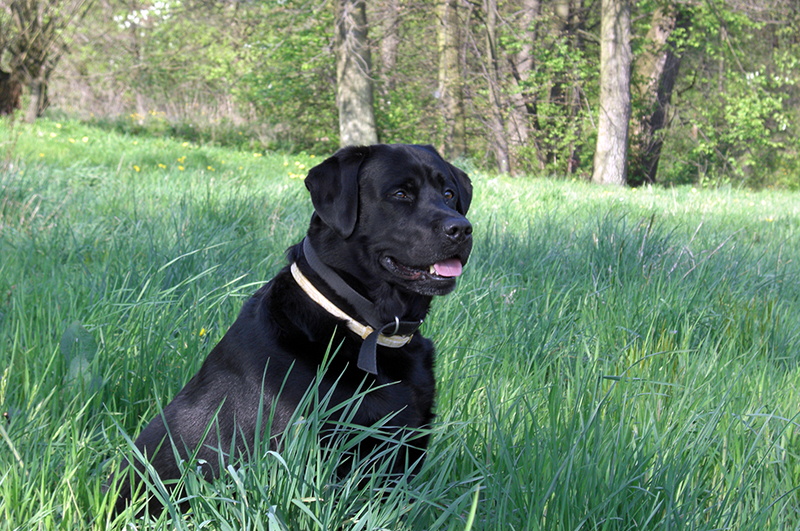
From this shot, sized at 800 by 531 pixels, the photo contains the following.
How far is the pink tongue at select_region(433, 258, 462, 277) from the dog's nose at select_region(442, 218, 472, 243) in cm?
9

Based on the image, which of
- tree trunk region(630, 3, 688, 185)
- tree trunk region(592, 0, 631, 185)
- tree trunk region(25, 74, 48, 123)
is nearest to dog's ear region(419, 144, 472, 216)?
tree trunk region(592, 0, 631, 185)

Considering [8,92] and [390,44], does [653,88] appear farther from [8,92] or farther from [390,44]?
[8,92]

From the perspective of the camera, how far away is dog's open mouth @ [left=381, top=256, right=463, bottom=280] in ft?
6.75

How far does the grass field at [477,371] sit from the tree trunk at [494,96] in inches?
306

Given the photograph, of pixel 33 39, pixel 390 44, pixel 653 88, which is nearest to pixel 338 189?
pixel 33 39

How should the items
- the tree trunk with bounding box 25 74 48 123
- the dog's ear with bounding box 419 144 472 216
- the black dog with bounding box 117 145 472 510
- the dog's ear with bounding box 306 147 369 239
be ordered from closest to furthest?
the black dog with bounding box 117 145 472 510, the dog's ear with bounding box 306 147 369 239, the dog's ear with bounding box 419 144 472 216, the tree trunk with bounding box 25 74 48 123

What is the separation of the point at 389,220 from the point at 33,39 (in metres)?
12.7

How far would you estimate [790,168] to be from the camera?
25.7 metres

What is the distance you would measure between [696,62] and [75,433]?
22578 mm

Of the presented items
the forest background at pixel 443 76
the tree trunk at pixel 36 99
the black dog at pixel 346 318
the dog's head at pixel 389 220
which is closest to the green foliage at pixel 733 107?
the forest background at pixel 443 76

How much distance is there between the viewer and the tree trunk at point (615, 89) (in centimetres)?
1229

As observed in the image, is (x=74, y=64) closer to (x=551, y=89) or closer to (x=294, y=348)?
(x=551, y=89)

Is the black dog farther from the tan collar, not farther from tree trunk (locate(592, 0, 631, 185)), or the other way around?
tree trunk (locate(592, 0, 631, 185))

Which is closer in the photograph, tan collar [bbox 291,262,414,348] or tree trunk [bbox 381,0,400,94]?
tan collar [bbox 291,262,414,348]
